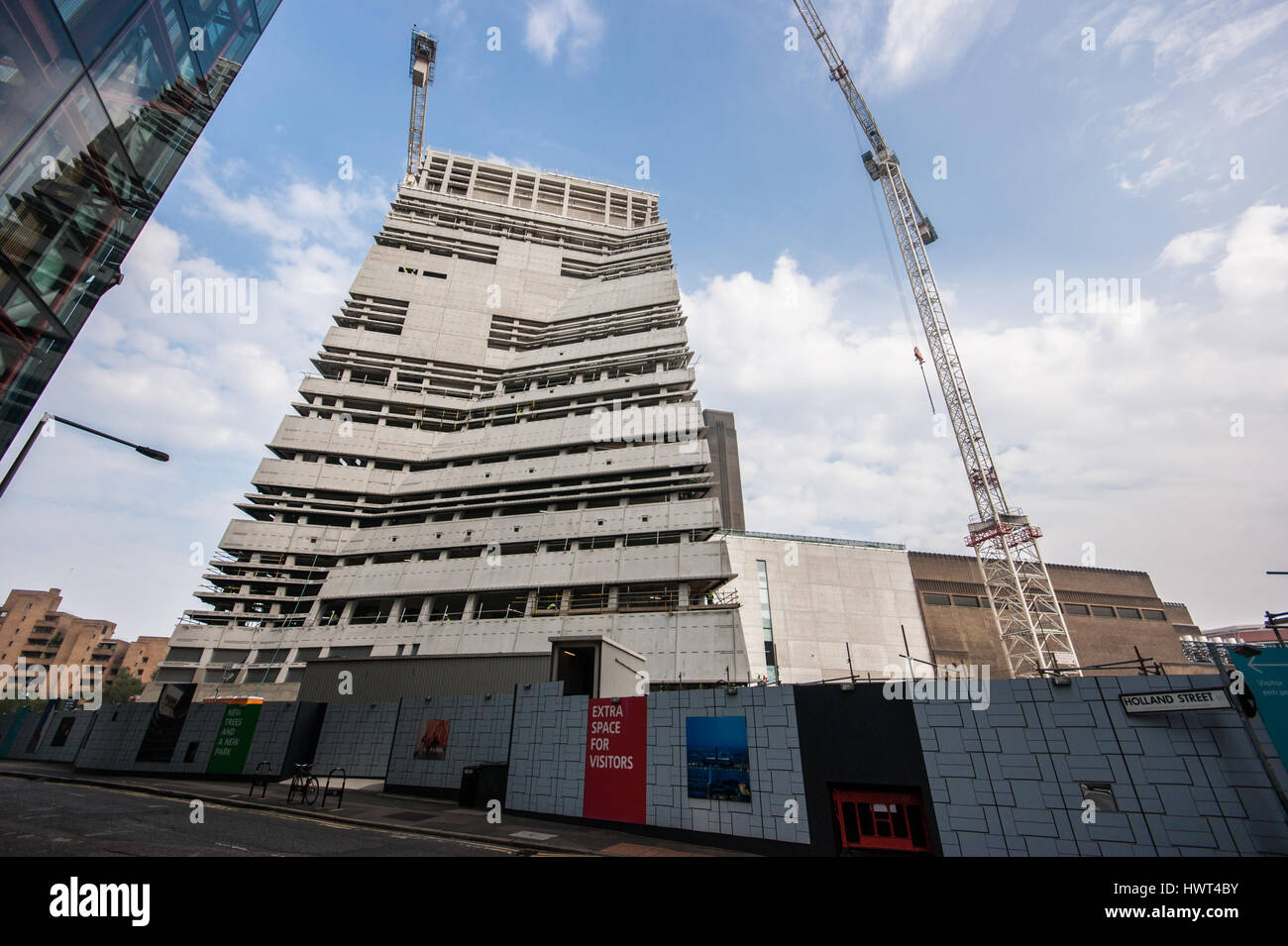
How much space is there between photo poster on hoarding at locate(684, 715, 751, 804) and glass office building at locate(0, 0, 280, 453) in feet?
66.1

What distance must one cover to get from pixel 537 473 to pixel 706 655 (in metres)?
23.5

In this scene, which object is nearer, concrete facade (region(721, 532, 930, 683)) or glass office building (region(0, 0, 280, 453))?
glass office building (region(0, 0, 280, 453))

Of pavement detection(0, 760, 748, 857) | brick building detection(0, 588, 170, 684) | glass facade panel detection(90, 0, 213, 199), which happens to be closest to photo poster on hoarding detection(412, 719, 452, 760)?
pavement detection(0, 760, 748, 857)

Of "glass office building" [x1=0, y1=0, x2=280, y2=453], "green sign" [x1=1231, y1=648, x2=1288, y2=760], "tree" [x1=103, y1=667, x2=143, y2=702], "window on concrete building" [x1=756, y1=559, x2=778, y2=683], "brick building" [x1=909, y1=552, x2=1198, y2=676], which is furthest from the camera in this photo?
"tree" [x1=103, y1=667, x2=143, y2=702]

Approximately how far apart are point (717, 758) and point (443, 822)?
8.59 meters

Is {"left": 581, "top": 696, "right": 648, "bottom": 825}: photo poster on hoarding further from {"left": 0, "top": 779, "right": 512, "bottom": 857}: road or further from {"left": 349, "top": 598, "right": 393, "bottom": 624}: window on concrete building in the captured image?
{"left": 349, "top": 598, "right": 393, "bottom": 624}: window on concrete building

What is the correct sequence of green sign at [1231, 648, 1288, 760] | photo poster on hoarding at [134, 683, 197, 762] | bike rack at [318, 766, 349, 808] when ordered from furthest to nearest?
photo poster on hoarding at [134, 683, 197, 762]
bike rack at [318, 766, 349, 808]
green sign at [1231, 648, 1288, 760]

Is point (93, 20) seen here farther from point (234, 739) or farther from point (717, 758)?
point (234, 739)

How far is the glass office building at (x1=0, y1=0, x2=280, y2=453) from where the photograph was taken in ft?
35.0

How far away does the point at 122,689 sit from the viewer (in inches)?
3745

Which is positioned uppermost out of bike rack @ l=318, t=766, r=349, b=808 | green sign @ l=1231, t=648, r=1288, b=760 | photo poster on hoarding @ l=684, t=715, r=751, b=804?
green sign @ l=1231, t=648, r=1288, b=760

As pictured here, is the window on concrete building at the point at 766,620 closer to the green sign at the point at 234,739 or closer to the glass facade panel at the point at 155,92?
the green sign at the point at 234,739

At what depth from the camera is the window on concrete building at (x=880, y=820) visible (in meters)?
12.5
